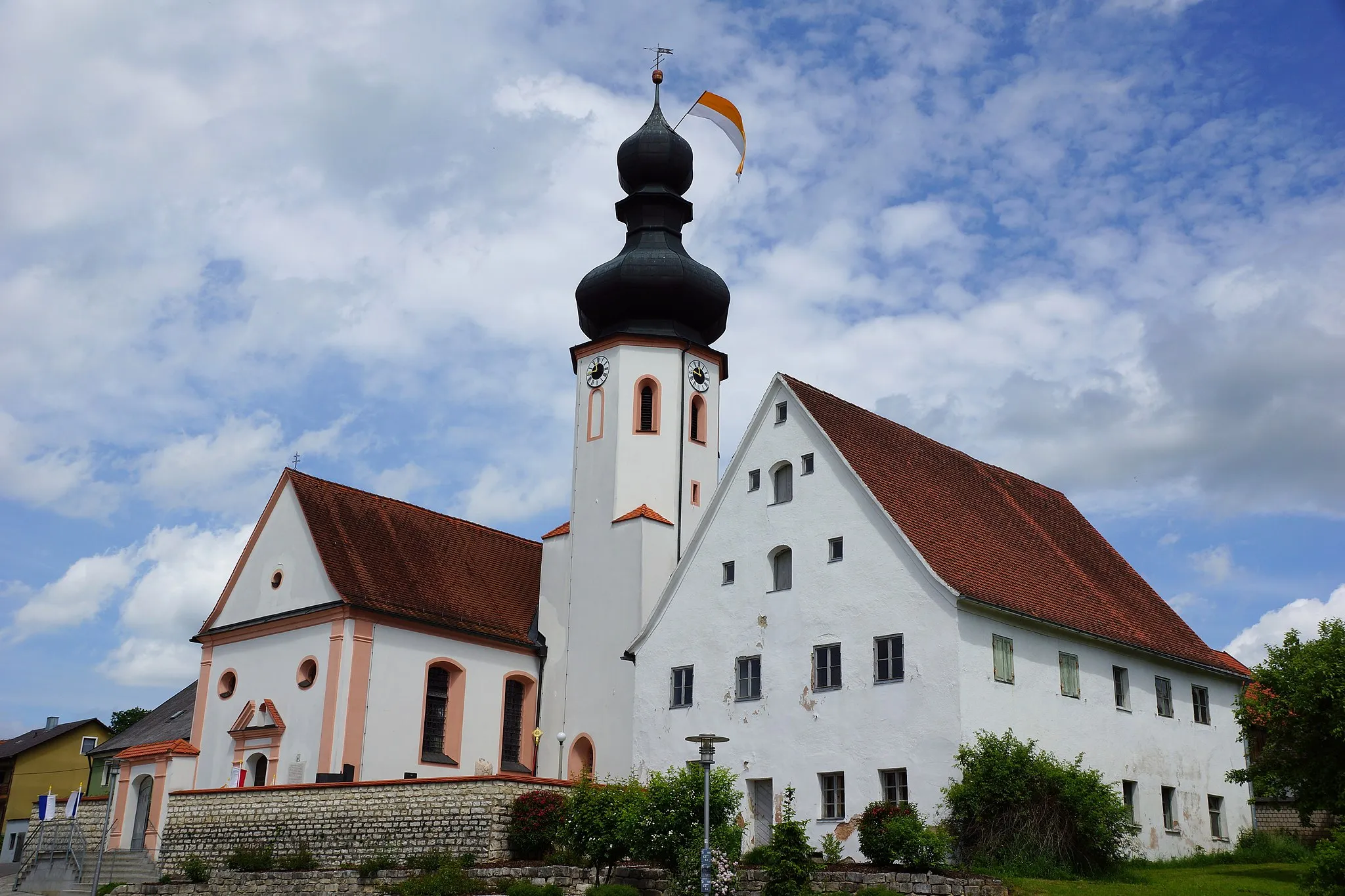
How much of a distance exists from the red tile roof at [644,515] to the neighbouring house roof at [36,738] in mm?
49693

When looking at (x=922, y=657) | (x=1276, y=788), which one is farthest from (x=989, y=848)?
(x=1276, y=788)

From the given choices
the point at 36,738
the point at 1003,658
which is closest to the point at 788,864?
the point at 1003,658

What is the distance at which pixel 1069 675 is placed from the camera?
31266mm

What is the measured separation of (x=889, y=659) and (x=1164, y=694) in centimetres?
901

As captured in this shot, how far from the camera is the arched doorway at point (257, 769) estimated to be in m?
39.6

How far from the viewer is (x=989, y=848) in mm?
26406

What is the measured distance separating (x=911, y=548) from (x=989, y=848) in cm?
650

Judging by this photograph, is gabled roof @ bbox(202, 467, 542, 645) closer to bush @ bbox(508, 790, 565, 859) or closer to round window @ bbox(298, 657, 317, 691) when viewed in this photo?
round window @ bbox(298, 657, 317, 691)

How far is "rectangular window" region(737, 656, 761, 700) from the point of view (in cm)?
3206

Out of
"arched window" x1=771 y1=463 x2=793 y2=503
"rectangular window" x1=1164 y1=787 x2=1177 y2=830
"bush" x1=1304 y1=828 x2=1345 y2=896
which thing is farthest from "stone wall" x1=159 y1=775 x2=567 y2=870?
"bush" x1=1304 y1=828 x2=1345 y2=896

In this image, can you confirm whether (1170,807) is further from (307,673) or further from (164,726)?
(164,726)

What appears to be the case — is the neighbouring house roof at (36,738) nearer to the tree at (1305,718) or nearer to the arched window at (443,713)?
the arched window at (443,713)

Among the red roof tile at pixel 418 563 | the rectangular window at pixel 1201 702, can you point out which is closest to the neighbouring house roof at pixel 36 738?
the red roof tile at pixel 418 563

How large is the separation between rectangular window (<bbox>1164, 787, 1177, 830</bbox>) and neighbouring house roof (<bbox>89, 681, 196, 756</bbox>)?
3089cm
